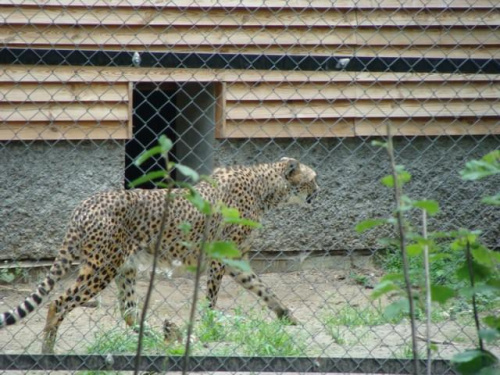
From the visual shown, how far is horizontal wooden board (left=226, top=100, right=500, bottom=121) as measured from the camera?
764 cm

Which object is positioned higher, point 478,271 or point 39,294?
point 478,271

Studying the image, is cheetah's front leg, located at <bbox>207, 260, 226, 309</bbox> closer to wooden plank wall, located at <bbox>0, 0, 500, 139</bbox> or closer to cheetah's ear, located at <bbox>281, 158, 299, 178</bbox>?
cheetah's ear, located at <bbox>281, 158, 299, 178</bbox>

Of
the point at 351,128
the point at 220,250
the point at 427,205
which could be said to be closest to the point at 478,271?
the point at 427,205

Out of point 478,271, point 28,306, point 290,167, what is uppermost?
point 290,167

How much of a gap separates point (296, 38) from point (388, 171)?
1467 millimetres

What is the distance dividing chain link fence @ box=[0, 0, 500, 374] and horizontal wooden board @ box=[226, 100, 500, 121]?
0.05 feet

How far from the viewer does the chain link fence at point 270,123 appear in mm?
7188

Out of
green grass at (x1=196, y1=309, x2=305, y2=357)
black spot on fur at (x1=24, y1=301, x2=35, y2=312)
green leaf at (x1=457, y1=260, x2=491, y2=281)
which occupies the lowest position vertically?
green grass at (x1=196, y1=309, x2=305, y2=357)

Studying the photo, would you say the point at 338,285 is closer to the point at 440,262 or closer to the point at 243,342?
the point at 440,262

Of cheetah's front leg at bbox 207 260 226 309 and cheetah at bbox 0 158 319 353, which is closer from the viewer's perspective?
cheetah at bbox 0 158 319 353

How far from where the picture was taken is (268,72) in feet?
24.6

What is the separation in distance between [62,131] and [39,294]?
1.91 metres

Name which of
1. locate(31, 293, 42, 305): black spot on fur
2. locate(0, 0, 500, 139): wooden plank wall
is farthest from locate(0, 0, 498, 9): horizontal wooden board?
locate(31, 293, 42, 305): black spot on fur

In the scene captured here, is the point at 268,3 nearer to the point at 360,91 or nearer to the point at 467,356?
the point at 360,91
